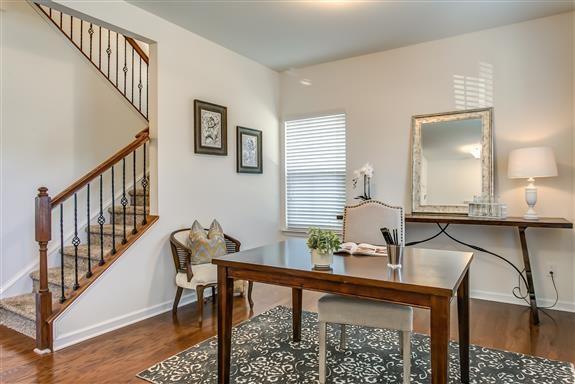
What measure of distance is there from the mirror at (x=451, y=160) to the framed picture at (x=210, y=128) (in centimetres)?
208

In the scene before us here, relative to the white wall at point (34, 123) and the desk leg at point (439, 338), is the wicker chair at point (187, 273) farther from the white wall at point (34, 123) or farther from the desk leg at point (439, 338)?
the desk leg at point (439, 338)

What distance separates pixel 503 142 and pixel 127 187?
4092 millimetres

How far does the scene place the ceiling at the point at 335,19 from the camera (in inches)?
123

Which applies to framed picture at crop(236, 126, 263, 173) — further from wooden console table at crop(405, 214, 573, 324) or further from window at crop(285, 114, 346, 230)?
wooden console table at crop(405, 214, 573, 324)

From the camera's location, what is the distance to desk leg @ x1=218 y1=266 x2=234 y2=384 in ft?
6.63

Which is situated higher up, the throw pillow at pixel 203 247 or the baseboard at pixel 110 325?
the throw pillow at pixel 203 247

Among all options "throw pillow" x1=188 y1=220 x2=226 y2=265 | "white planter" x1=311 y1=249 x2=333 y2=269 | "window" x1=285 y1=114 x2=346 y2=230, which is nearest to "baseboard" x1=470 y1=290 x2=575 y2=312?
"window" x1=285 y1=114 x2=346 y2=230

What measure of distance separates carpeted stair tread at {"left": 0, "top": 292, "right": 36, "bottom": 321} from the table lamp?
4119mm

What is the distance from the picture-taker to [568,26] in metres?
3.35

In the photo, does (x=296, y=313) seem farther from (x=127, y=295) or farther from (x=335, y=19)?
(x=335, y=19)

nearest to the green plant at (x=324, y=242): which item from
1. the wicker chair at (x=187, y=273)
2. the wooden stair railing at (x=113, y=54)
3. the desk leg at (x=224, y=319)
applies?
the desk leg at (x=224, y=319)

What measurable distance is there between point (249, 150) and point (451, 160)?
7.42 ft

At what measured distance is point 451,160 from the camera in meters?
3.80

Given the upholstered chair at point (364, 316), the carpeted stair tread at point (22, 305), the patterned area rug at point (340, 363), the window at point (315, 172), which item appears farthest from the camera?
the window at point (315, 172)
